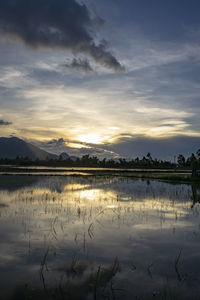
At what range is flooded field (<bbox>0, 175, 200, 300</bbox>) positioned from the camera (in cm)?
691

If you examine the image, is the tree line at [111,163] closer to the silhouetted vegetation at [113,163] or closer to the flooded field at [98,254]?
the silhouetted vegetation at [113,163]

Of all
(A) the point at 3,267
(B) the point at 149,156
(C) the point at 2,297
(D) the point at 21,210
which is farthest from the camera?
(B) the point at 149,156

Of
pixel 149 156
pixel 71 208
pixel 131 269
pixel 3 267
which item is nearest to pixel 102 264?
pixel 131 269

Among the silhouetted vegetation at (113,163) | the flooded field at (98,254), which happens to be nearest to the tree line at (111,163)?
the silhouetted vegetation at (113,163)

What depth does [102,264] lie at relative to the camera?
8.49 metres

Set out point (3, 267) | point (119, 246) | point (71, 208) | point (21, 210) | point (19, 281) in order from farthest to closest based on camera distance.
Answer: point (71, 208)
point (21, 210)
point (119, 246)
point (3, 267)
point (19, 281)

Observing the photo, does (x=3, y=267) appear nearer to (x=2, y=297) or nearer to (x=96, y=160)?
(x=2, y=297)

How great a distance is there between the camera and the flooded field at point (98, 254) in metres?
6.91

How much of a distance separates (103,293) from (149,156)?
473 feet

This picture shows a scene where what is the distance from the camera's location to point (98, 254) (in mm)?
9383

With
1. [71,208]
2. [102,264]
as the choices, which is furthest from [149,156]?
[102,264]

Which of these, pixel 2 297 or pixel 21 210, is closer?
pixel 2 297

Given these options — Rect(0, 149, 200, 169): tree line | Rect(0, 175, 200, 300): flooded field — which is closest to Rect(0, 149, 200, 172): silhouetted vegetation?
Rect(0, 149, 200, 169): tree line

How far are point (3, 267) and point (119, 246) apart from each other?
4.61 m
